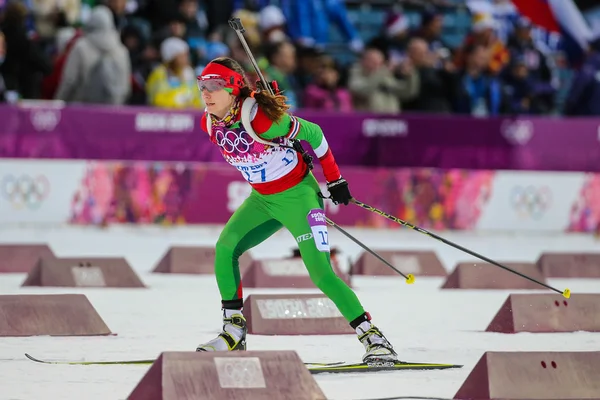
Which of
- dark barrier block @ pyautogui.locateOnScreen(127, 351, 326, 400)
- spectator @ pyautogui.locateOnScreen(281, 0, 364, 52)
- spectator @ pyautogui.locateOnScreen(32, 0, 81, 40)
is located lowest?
dark barrier block @ pyautogui.locateOnScreen(127, 351, 326, 400)

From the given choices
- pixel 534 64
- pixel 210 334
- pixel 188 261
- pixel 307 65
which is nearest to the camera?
pixel 210 334

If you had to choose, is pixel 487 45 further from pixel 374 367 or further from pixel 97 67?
pixel 374 367

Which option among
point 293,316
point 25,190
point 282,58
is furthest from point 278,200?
point 282,58

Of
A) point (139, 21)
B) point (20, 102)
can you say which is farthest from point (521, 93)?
point (20, 102)

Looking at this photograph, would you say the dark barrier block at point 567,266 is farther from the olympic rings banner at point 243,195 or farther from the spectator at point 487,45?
the spectator at point 487,45

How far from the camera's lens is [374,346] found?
300 inches

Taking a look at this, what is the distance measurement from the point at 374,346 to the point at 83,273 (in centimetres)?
483

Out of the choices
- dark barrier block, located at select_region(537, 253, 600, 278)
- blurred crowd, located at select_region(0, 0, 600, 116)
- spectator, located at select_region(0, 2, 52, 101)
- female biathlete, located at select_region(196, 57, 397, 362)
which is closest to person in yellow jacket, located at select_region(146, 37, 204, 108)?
blurred crowd, located at select_region(0, 0, 600, 116)

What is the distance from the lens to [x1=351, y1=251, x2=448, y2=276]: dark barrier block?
13750 mm

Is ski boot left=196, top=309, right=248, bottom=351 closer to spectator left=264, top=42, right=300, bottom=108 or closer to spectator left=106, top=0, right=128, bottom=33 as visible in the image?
spectator left=264, top=42, right=300, bottom=108

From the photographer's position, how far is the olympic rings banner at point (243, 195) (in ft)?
56.0

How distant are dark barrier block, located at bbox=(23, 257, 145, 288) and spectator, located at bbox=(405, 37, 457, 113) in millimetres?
8419

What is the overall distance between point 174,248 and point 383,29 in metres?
9.19

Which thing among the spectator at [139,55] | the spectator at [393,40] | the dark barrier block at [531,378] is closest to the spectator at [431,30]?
the spectator at [393,40]
